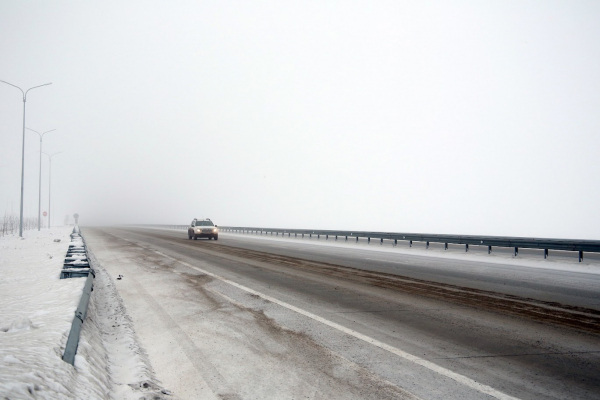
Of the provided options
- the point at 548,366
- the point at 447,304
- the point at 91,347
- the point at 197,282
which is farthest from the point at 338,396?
the point at 197,282

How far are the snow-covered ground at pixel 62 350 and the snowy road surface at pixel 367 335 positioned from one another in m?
0.29

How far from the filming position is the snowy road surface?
378cm

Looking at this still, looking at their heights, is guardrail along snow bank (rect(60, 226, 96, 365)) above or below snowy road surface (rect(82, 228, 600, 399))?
above

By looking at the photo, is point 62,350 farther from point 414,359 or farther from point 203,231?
point 203,231

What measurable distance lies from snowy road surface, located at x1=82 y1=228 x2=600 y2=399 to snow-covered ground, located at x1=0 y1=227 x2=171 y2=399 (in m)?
0.29

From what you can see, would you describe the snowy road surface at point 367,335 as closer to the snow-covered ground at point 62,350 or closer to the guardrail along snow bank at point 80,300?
the snow-covered ground at point 62,350

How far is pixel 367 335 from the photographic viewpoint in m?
5.37

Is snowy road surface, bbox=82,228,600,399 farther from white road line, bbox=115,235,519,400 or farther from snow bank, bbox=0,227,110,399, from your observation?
snow bank, bbox=0,227,110,399

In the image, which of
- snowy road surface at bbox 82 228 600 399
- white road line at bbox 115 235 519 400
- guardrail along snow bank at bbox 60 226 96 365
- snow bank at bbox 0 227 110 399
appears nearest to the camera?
snow bank at bbox 0 227 110 399

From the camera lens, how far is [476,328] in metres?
5.80

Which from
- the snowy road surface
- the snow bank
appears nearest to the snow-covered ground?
the snow bank

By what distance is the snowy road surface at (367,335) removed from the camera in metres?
3.78

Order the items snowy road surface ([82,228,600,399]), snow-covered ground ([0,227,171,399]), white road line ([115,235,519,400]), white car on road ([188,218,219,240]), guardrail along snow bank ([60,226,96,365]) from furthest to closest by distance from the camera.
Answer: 1. white car on road ([188,218,219,240])
2. guardrail along snow bank ([60,226,96,365])
3. snowy road surface ([82,228,600,399])
4. white road line ([115,235,519,400])
5. snow-covered ground ([0,227,171,399])

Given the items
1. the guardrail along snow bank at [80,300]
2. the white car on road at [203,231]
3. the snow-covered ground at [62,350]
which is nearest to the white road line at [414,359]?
the snow-covered ground at [62,350]
